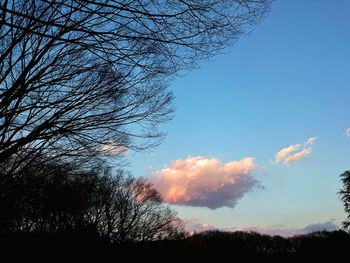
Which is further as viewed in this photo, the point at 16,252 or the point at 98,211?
the point at 98,211

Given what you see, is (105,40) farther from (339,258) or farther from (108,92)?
(339,258)

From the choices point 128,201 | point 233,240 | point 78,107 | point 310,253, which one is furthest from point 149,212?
point 78,107

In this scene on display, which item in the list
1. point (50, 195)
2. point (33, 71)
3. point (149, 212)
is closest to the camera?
point (33, 71)

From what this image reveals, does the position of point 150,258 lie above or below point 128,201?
below

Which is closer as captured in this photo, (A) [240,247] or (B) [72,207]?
(B) [72,207]

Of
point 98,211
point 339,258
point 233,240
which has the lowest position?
point 339,258

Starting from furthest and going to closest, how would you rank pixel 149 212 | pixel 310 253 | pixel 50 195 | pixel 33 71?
pixel 149 212 → pixel 310 253 → pixel 50 195 → pixel 33 71

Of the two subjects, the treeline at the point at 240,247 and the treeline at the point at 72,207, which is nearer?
the treeline at the point at 72,207

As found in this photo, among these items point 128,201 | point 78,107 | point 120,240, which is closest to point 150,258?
point 120,240

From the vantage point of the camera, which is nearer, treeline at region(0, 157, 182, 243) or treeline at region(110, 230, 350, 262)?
treeline at region(0, 157, 182, 243)

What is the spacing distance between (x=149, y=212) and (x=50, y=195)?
19760 millimetres

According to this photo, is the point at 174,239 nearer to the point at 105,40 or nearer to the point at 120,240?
the point at 120,240

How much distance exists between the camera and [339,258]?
32406mm

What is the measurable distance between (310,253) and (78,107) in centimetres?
3375
